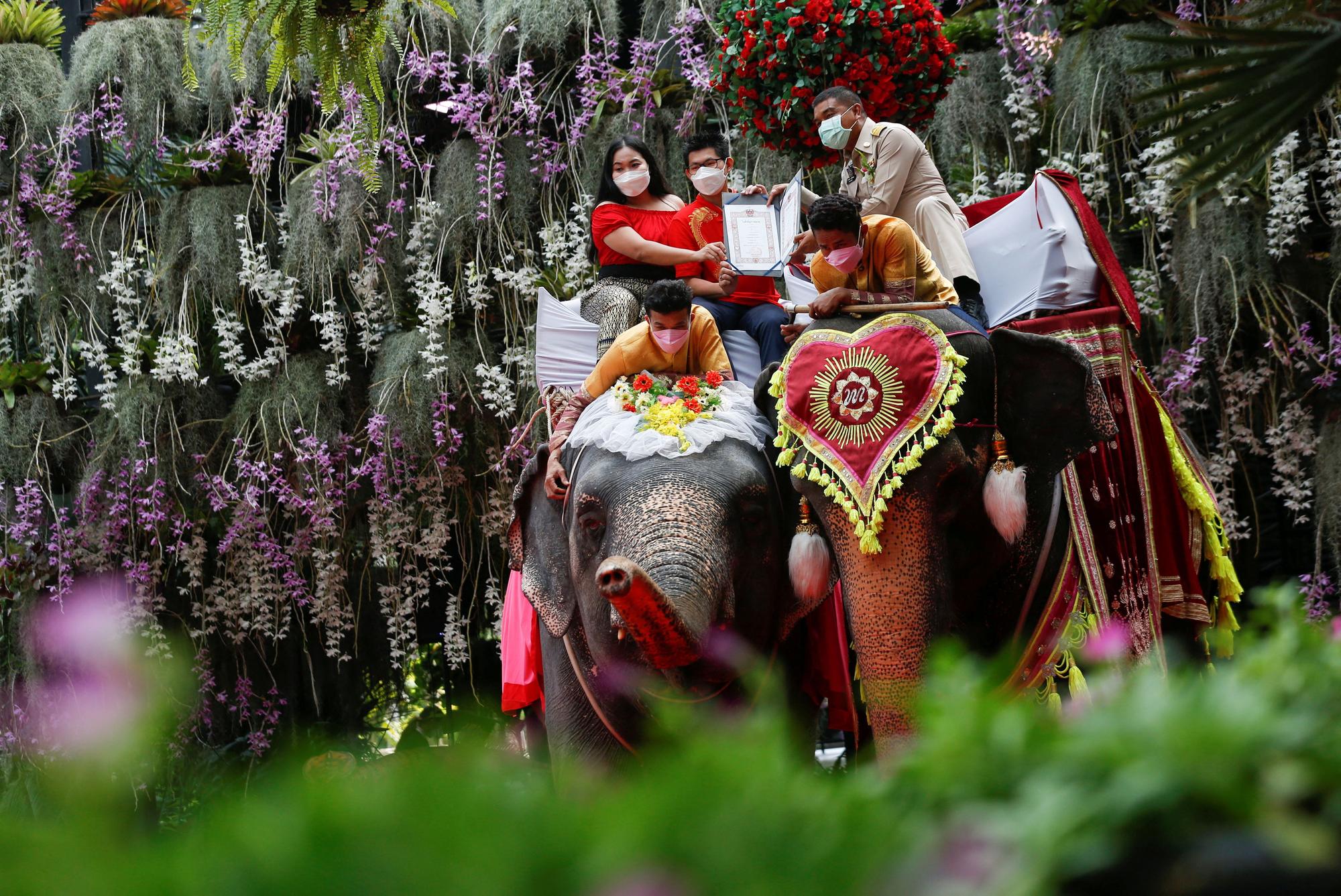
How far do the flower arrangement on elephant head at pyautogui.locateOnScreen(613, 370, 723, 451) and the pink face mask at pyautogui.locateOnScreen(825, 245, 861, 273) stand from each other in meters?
0.54

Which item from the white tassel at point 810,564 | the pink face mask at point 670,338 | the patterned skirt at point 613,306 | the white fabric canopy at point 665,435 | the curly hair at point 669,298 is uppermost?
the curly hair at point 669,298

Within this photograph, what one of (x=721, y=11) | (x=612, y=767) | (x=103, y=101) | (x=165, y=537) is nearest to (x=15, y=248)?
(x=103, y=101)

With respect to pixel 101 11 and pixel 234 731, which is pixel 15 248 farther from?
pixel 234 731

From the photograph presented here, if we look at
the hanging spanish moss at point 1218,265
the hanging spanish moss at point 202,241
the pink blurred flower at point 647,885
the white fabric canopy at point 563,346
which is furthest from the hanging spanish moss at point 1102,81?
the pink blurred flower at point 647,885

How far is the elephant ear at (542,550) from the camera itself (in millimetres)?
4031

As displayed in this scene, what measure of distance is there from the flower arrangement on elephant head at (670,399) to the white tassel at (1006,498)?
834mm

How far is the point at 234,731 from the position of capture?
723 cm

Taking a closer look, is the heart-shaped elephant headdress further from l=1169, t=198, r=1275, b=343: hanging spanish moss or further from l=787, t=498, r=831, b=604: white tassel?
l=1169, t=198, r=1275, b=343: hanging spanish moss

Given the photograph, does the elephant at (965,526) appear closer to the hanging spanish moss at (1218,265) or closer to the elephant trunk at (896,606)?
the elephant trunk at (896,606)

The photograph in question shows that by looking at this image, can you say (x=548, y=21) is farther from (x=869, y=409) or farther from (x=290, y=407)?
(x=869, y=409)

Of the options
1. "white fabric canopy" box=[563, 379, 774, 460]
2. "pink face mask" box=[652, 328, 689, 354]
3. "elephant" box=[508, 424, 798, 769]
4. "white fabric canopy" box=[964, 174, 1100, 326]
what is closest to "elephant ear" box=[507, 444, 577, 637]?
"elephant" box=[508, 424, 798, 769]

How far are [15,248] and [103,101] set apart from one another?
96 cm

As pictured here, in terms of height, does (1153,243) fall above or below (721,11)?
below

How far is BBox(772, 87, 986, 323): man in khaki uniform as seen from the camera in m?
4.20
